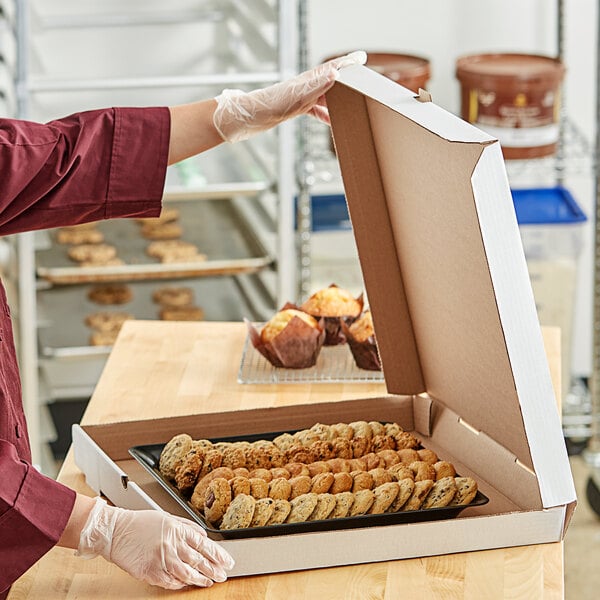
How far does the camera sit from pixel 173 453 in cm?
147

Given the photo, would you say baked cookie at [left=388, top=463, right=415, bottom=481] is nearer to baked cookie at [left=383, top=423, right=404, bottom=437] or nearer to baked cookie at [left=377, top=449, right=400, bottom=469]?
baked cookie at [left=377, top=449, right=400, bottom=469]

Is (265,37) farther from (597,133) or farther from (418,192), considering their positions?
(418,192)

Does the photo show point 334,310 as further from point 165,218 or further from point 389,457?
point 165,218

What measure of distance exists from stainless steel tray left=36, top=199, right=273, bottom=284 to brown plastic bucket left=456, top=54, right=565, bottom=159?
719mm

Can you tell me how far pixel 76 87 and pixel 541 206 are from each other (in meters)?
1.32

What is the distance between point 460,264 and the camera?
4.46ft

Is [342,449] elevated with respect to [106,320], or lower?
elevated

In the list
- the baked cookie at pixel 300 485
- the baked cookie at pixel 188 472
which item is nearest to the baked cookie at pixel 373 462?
the baked cookie at pixel 300 485

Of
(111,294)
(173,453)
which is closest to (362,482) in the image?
(173,453)

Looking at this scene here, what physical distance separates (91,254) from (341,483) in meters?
1.88

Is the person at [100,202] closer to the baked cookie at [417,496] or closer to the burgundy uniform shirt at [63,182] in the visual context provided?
the burgundy uniform shirt at [63,182]

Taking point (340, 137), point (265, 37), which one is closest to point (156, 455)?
point (340, 137)

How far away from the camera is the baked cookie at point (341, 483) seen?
4.49 ft

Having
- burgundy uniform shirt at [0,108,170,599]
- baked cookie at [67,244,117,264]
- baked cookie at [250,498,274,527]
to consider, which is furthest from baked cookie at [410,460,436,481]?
baked cookie at [67,244,117,264]
